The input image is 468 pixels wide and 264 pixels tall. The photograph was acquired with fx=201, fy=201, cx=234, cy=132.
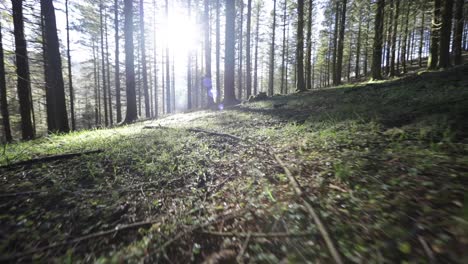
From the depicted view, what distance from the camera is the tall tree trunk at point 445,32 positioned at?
31.1 ft

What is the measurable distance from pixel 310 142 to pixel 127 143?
15.2ft

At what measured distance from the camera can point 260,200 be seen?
251 centimetres

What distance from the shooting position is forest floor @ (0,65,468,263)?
1.70 metres

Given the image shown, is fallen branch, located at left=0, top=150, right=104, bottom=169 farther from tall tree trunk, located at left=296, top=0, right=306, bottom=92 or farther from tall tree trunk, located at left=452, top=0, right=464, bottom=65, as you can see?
tall tree trunk, located at left=452, top=0, right=464, bottom=65

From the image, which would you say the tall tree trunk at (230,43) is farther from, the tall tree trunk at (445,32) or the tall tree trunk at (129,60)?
the tall tree trunk at (445,32)

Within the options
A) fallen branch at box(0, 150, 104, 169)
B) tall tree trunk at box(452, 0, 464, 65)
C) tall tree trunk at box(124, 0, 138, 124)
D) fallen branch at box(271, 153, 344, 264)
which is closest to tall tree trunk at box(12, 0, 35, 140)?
tall tree trunk at box(124, 0, 138, 124)

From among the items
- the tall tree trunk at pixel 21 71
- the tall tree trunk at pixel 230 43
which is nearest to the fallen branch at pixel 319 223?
the tall tree trunk at pixel 230 43

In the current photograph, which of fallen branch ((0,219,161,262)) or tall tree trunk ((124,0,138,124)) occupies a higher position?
tall tree trunk ((124,0,138,124))

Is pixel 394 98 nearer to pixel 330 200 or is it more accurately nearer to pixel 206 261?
pixel 330 200

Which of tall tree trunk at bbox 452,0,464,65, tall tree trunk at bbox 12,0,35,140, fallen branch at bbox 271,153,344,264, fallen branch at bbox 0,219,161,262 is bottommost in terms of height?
fallen branch at bbox 0,219,161,262

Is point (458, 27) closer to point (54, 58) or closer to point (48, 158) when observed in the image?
point (48, 158)

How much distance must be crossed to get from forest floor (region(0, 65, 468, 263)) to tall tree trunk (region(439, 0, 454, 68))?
7.91 m

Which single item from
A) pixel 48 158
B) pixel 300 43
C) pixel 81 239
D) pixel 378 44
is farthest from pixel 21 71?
Answer: pixel 378 44

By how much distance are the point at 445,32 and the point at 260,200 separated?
1345 cm
